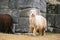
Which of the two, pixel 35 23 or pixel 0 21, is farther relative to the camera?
pixel 0 21

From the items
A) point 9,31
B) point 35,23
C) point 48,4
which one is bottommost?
point 9,31

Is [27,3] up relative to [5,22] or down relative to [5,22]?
up

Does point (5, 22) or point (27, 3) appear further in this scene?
point (5, 22)

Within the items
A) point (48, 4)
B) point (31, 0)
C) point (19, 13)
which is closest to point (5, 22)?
point (19, 13)

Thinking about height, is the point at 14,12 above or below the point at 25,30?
above

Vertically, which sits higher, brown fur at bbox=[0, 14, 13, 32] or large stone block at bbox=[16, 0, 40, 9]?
large stone block at bbox=[16, 0, 40, 9]

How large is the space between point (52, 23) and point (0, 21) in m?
1.57

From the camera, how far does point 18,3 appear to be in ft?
16.7

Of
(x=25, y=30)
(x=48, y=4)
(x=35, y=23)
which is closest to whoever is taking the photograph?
(x=35, y=23)

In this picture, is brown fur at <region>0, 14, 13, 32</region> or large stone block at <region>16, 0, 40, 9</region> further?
brown fur at <region>0, 14, 13, 32</region>

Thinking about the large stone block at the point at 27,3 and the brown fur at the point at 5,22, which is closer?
the large stone block at the point at 27,3

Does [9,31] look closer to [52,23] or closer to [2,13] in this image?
[2,13]

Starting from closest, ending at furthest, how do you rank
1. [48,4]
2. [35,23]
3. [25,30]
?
1. [35,23]
2. [25,30]
3. [48,4]

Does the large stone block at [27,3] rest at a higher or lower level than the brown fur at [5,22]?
higher
